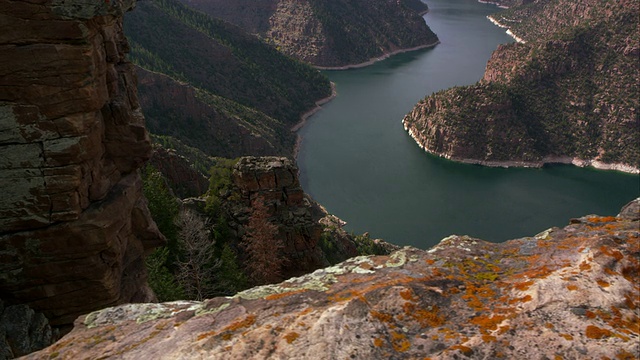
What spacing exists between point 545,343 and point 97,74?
16.0m

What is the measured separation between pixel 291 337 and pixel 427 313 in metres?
2.39

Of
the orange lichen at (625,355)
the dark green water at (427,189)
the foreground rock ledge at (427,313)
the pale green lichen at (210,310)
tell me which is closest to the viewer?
the orange lichen at (625,355)

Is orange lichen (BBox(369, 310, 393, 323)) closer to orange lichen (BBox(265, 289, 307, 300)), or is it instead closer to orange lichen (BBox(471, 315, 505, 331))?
orange lichen (BBox(471, 315, 505, 331))

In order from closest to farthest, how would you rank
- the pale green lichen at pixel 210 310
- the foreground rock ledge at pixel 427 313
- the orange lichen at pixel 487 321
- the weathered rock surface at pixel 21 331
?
the foreground rock ledge at pixel 427 313 < the orange lichen at pixel 487 321 < the pale green lichen at pixel 210 310 < the weathered rock surface at pixel 21 331

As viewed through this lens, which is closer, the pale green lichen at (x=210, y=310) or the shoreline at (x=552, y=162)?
the pale green lichen at (x=210, y=310)

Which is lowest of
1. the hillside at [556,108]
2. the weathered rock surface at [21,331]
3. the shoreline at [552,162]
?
the shoreline at [552,162]

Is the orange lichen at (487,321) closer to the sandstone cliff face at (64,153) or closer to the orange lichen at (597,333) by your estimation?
the orange lichen at (597,333)

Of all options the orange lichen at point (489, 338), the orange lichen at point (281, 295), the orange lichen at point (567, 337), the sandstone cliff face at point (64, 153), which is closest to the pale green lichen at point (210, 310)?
the orange lichen at point (281, 295)

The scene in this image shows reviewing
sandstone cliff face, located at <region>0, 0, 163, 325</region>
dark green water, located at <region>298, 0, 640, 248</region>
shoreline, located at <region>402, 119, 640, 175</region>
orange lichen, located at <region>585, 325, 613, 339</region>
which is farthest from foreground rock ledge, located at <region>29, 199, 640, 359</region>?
shoreline, located at <region>402, 119, 640, 175</region>

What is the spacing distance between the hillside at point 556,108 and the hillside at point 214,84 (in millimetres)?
47766

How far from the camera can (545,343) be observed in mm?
6871

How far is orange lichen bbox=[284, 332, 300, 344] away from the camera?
7.45m

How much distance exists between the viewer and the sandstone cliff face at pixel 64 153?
569 inches

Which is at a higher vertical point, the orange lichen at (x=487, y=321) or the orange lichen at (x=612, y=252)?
the orange lichen at (x=612, y=252)
